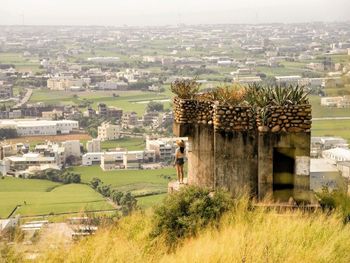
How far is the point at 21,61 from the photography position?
97812mm

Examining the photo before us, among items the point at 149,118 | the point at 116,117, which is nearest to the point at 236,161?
the point at 149,118

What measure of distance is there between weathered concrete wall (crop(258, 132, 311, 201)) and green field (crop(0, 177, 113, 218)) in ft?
49.2

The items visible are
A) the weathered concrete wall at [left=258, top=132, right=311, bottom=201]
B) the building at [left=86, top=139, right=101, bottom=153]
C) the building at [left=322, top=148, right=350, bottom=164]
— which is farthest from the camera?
the building at [left=86, top=139, right=101, bottom=153]

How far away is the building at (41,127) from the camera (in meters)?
46.6

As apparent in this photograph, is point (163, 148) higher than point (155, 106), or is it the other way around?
point (155, 106)

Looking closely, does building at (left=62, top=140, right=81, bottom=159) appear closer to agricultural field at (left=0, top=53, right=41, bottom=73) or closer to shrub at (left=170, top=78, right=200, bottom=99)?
shrub at (left=170, top=78, right=200, bottom=99)

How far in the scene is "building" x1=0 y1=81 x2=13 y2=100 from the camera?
65.7 m

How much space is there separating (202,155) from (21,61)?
93.9 metres

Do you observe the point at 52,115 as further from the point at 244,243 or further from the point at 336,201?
the point at 244,243

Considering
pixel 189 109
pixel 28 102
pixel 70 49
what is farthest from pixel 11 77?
pixel 189 109

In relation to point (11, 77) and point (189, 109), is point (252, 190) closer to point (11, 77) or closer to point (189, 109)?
point (189, 109)

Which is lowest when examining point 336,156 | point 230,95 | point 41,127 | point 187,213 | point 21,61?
point 41,127

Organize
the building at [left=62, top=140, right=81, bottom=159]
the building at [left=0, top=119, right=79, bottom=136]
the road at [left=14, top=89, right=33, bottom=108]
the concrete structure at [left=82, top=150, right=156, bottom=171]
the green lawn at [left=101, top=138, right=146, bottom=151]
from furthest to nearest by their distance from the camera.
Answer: the road at [left=14, top=89, right=33, bottom=108]
the building at [left=0, top=119, right=79, bottom=136]
the green lawn at [left=101, top=138, right=146, bottom=151]
the building at [left=62, top=140, right=81, bottom=159]
the concrete structure at [left=82, top=150, right=156, bottom=171]

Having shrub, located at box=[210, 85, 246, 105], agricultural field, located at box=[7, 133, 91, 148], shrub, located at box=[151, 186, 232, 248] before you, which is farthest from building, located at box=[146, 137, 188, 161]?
shrub, located at box=[151, 186, 232, 248]
